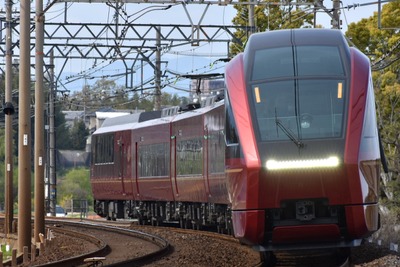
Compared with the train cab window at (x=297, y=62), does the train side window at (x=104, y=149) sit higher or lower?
lower

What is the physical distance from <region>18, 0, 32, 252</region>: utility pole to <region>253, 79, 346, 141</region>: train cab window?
9.33 meters

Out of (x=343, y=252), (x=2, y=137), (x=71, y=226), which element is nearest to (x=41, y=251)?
(x=343, y=252)

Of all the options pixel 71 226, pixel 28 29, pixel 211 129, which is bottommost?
pixel 71 226

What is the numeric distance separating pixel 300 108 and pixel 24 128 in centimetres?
1040

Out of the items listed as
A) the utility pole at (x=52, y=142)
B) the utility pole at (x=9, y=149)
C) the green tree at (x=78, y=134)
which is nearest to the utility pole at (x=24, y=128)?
the utility pole at (x=9, y=149)

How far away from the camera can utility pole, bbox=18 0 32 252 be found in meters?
25.0

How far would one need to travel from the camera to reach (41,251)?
24844mm

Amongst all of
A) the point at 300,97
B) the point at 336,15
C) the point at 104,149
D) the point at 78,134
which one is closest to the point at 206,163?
the point at 336,15

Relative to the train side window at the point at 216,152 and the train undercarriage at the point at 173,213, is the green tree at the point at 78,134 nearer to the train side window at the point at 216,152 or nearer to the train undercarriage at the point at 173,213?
the train undercarriage at the point at 173,213

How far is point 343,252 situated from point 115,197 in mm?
20591

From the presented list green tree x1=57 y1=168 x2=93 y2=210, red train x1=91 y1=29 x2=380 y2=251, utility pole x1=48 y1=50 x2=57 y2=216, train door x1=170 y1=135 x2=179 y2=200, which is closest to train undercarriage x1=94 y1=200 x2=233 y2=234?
train door x1=170 y1=135 x2=179 y2=200

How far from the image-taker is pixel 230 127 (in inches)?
675

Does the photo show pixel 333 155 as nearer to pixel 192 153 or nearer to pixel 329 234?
pixel 329 234

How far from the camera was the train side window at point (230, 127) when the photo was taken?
16.9 metres
